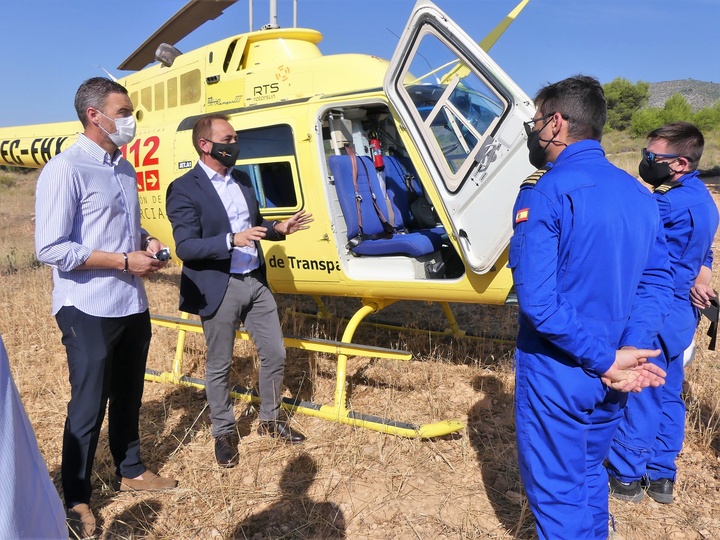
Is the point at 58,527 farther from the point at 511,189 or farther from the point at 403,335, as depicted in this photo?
the point at 403,335

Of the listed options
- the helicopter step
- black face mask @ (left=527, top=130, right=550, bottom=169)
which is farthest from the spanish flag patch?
the helicopter step

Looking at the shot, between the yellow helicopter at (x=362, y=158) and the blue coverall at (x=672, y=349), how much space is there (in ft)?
2.99

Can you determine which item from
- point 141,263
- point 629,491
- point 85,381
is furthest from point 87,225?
point 629,491

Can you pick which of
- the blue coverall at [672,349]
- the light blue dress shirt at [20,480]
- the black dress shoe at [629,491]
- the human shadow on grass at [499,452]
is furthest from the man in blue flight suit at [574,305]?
the light blue dress shirt at [20,480]

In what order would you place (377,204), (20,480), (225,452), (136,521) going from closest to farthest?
(20,480) → (136,521) → (225,452) → (377,204)

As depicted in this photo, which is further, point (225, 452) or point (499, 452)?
point (499, 452)

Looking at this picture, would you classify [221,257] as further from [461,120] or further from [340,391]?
[461,120]

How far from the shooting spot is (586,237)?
1853 millimetres

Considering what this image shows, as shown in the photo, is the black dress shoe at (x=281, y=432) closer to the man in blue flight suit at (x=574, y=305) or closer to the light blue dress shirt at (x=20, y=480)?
the man in blue flight suit at (x=574, y=305)

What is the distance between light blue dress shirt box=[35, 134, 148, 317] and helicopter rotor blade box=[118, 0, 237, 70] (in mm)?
4155

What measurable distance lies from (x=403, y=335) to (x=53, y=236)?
11.6 ft

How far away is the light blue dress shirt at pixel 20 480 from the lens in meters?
1.12

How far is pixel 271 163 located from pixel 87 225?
2055mm

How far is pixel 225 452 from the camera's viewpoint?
3352 millimetres
